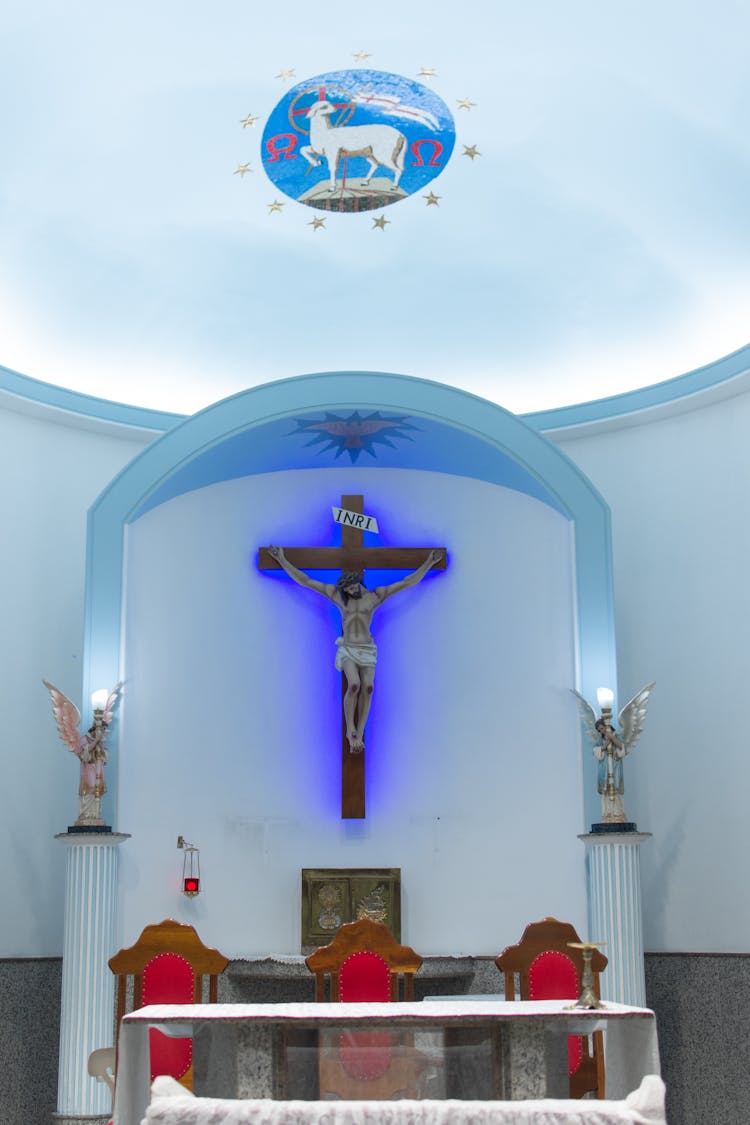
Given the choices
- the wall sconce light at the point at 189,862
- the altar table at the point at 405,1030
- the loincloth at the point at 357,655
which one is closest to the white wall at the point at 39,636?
the wall sconce light at the point at 189,862

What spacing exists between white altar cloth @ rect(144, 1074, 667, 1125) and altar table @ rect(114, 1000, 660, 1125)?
0.63 meters

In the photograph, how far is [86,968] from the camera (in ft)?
24.9

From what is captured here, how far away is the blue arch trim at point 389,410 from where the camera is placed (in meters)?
8.49

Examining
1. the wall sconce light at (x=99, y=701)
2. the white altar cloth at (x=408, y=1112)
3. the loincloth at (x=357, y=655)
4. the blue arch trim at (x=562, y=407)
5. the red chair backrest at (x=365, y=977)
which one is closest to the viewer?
the white altar cloth at (x=408, y=1112)

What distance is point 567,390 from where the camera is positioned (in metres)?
10.0

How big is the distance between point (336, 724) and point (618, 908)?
215cm

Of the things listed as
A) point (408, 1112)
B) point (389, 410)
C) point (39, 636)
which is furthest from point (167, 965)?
point (389, 410)

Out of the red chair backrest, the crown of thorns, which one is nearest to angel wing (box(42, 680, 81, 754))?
the crown of thorns

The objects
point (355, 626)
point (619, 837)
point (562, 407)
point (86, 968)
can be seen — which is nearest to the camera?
point (86, 968)

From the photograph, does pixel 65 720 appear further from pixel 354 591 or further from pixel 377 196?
pixel 377 196

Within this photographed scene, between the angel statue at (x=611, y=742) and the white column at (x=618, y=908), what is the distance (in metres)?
0.14

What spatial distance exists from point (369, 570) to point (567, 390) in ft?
7.30

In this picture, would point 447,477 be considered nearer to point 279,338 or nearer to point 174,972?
point 279,338

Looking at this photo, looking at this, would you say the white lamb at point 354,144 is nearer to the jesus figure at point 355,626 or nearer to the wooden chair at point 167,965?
the jesus figure at point 355,626
